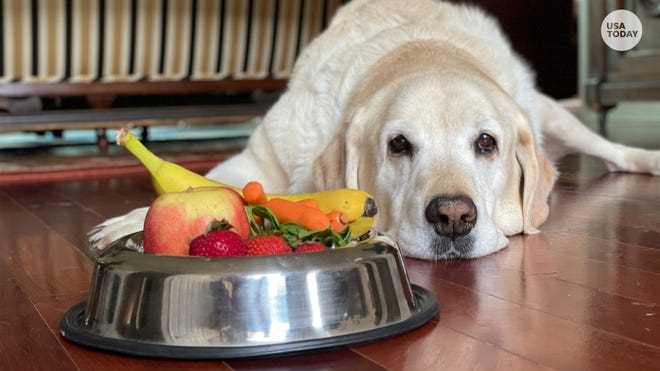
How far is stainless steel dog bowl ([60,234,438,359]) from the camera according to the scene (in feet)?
4.75

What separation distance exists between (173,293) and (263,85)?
5.06 meters

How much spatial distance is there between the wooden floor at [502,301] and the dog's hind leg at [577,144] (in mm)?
464

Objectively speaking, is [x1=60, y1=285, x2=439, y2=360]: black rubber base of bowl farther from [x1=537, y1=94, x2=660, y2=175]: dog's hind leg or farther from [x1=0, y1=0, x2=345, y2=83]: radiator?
[x1=0, y1=0, x2=345, y2=83]: radiator

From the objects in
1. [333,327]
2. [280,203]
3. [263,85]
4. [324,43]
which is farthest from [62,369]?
[263,85]

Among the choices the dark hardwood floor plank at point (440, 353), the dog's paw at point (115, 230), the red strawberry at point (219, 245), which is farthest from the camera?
the dog's paw at point (115, 230)

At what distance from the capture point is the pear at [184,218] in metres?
1.65

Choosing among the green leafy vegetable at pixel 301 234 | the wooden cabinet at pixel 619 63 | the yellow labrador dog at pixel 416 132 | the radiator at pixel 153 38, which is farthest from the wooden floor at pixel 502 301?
the radiator at pixel 153 38

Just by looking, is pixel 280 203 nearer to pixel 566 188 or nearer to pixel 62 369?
pixel 62 369

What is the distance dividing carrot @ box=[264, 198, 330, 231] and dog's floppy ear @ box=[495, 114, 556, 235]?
870 mm

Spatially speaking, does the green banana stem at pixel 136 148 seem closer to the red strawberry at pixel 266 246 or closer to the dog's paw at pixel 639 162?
the red strawberry at pixel 266 246

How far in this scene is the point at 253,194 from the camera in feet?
5.91

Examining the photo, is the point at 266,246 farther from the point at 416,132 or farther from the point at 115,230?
the point at 115,230

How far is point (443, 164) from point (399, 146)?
0.16 meters

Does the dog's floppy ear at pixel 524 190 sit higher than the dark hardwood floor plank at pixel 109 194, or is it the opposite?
the dog's floppy ear at pixel 524 190
